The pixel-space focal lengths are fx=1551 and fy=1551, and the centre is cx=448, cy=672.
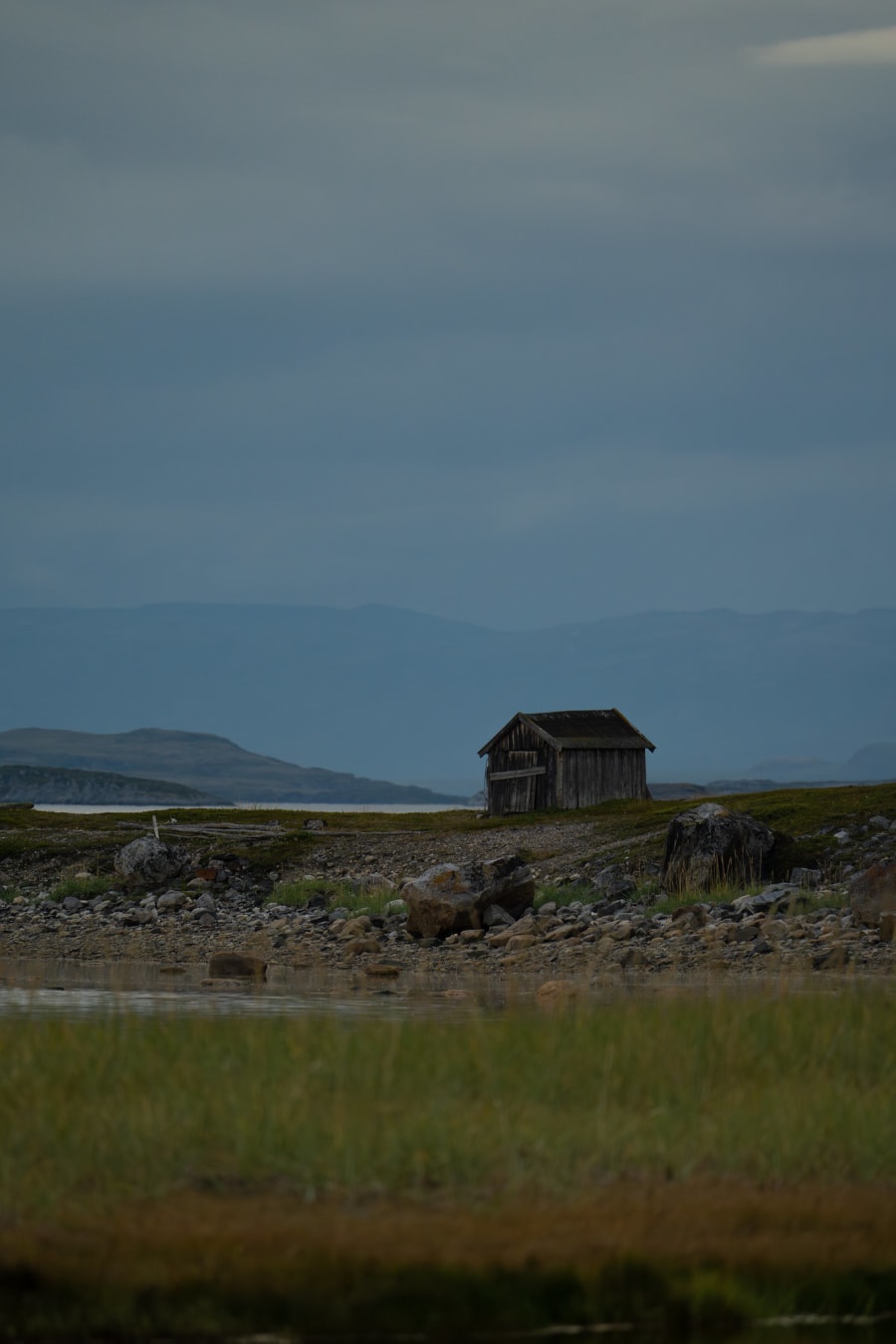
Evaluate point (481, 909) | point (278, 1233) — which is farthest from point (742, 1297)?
point (481, 909)

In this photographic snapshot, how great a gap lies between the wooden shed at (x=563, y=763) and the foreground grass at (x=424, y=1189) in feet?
177

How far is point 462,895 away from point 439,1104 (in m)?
21.1

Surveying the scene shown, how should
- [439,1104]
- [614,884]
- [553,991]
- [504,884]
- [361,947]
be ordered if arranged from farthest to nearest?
[614,884] < [504,884] < [361,947] < [553,991] < [439,1104]

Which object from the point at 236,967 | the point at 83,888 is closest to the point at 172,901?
the point at 83,888

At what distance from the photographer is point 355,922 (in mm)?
30547

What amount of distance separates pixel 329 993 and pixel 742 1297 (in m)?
13.5

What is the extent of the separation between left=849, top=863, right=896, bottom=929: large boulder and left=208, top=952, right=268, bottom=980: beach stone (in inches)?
390

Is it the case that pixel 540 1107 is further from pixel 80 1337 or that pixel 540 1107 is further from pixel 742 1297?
pixel 80 1337

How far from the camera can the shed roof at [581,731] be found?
2530 inches

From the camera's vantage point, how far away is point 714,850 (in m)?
33.4

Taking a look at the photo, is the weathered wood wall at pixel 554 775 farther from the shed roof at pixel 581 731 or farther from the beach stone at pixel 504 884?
the beach stone at pixel 504 884

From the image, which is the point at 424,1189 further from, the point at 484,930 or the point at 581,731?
the point at 581,731

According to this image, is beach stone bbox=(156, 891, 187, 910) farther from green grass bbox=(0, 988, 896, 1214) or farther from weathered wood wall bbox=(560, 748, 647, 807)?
weathered wood wall bbox=(560, 748, 647, 807)

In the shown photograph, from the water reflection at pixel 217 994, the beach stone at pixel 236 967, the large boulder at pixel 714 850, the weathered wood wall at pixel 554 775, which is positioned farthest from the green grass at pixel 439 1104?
the weathered wood wall at pixel 554 775
